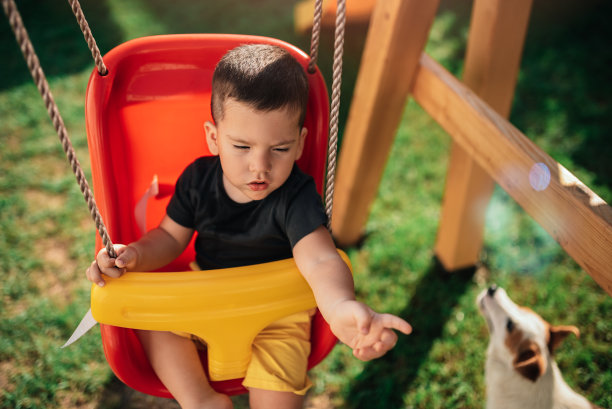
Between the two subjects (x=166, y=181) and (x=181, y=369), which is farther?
(x=166, y=181)

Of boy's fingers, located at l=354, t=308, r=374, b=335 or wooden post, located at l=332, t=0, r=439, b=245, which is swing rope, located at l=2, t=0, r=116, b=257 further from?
wooden post, located at l=332, t=0, r=439, b=245

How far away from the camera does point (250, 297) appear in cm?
113

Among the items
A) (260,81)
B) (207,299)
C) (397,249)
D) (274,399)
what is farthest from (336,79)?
(397,249)

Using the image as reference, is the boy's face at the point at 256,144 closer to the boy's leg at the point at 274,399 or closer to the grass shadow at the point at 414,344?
the boy's leg at the point at 274,399

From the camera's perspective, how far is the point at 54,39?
3746mm

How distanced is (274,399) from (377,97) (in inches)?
44.0

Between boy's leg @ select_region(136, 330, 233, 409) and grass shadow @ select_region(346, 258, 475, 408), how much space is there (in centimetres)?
77

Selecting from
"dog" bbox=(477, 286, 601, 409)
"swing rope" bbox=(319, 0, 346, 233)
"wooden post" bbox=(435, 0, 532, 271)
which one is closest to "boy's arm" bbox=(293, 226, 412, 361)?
"swing rope" bbox=(319, 0, 346, 233)

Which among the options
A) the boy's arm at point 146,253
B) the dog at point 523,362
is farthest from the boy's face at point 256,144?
the dog at point 523,362

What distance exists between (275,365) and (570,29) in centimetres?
390

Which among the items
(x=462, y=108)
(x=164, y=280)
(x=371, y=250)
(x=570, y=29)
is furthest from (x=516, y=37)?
(x=570, y=29)

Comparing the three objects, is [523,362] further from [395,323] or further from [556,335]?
[395,323]

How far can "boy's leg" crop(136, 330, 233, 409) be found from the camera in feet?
4.10

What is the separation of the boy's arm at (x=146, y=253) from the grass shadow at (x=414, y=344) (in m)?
0.96
